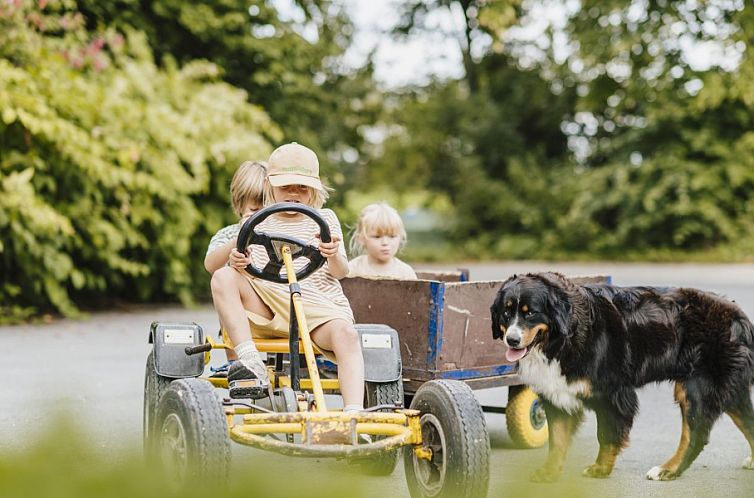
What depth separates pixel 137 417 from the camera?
6.59m

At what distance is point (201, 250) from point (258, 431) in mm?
9368

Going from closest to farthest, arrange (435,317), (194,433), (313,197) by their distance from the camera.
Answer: (194,433) → (313,197) → (435,317)

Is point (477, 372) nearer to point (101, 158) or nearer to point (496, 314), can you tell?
point (496, 314)

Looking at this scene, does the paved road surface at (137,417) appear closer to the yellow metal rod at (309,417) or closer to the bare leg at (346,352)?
the yellow metal rod at (309,417)

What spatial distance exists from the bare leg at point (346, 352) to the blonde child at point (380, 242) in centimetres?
188

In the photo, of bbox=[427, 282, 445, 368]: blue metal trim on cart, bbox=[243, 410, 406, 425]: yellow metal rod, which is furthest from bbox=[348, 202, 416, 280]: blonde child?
bbox=[243, 410, 406, 425]: yellow metal rod

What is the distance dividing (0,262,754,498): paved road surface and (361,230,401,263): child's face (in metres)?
1.35

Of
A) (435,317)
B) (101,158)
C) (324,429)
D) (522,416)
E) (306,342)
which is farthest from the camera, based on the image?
(101,158)

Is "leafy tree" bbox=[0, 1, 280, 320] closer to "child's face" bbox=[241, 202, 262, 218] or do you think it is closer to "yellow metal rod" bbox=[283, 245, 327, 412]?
"child's face" bbox=[241, 202, 262, 218]

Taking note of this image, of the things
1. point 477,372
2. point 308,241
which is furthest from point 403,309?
point 308,241

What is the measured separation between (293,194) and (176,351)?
963 mm

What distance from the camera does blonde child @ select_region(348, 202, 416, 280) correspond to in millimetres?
6535

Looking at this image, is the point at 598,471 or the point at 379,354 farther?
the point at 598,471

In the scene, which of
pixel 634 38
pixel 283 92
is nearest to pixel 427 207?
pixel 634 38
